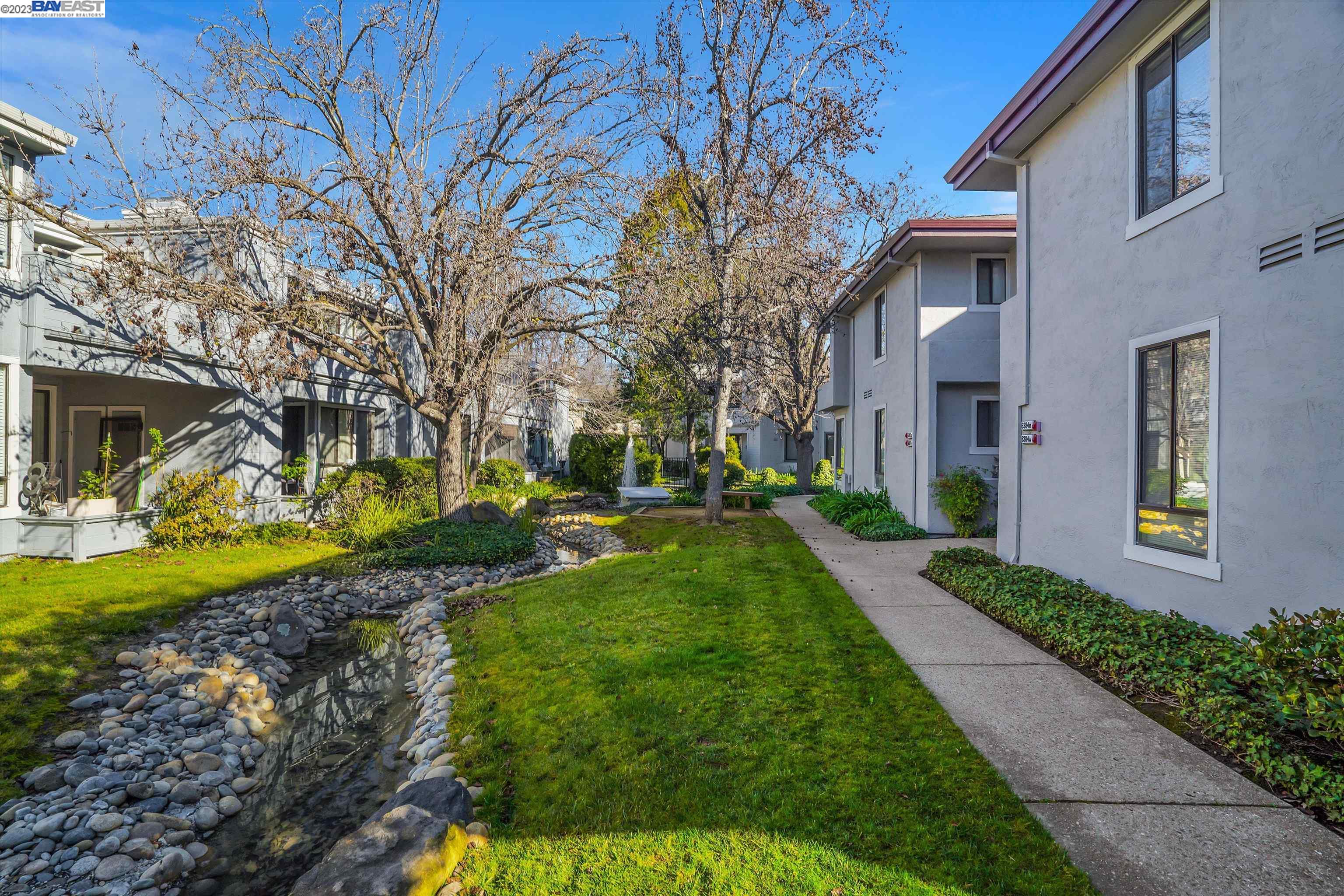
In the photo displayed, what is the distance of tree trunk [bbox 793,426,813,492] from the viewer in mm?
22266

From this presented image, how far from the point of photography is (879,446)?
48.7 feet

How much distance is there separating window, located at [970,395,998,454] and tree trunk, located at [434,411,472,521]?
31.3 ft

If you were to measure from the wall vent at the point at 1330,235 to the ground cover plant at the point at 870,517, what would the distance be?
775 cm

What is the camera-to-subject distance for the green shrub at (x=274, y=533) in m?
11.8

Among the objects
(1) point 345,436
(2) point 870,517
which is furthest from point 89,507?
(2) point 870,517

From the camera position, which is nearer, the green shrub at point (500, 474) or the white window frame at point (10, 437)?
the white window frame at point (10, 437)

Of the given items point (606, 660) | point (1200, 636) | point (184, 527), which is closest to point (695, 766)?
point (606, 660)

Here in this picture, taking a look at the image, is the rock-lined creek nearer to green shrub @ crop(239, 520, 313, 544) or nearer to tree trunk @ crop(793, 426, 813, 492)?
green shrub @ crop(239, 520, 313, 544)

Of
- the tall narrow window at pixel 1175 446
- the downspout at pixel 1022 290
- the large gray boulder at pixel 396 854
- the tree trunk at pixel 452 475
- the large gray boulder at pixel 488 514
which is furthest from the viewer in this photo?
the large gray boulder at pixel 488 514

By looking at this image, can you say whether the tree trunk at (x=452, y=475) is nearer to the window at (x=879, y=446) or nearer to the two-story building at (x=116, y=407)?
the two-story building at (x=116, y=407)

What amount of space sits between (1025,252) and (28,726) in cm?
1102

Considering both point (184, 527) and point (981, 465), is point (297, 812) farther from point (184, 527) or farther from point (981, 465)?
point (981, 465)

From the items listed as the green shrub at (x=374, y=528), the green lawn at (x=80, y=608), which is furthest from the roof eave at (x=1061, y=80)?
the green shrub at (x=374, y=528)

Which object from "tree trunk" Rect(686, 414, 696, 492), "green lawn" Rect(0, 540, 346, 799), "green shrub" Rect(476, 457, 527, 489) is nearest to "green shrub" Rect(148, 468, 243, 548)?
"green lawn" Rect(0, 540, 346, 799)
